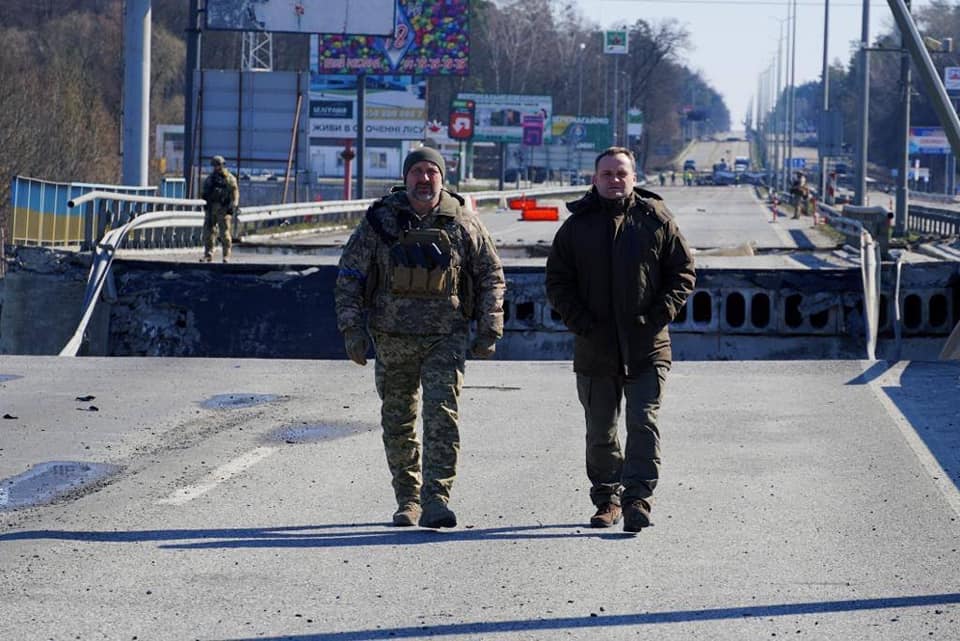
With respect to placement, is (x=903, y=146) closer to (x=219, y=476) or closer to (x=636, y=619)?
(x=219, y=476)

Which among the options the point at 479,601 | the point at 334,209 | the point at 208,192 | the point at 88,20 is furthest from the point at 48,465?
the point at 88,20

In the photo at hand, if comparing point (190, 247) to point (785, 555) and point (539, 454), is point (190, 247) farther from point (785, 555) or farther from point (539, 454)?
point (785, 555)

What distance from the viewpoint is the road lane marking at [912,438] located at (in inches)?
356

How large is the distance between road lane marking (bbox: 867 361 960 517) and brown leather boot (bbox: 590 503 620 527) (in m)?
1.69

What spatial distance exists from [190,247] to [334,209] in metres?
11.0

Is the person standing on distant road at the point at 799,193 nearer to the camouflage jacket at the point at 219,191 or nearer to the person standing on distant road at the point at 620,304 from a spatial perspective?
the camouflage jacket at the point at 219,191

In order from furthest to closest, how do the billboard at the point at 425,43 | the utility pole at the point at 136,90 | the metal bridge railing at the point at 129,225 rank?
1. the billboard at the point at 425,43
2. the utility pole at the point at 136,90
3. the metal bridge railing at the point at 129,225

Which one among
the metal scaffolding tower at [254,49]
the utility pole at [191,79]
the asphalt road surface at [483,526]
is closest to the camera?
the asphalt road surface at [483,526]

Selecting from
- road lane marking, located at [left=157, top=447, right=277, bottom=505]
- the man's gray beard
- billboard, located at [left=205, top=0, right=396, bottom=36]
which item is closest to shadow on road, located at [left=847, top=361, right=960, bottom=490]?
the man's gray beard

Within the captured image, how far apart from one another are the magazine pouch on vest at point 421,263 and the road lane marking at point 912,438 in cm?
274

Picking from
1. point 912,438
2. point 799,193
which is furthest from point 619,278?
point 799,193

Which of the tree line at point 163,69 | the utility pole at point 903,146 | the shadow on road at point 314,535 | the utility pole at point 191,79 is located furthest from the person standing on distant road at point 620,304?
the tree line at point 163,69

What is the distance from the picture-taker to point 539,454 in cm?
1044

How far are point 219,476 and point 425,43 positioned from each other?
58783 millimetres
